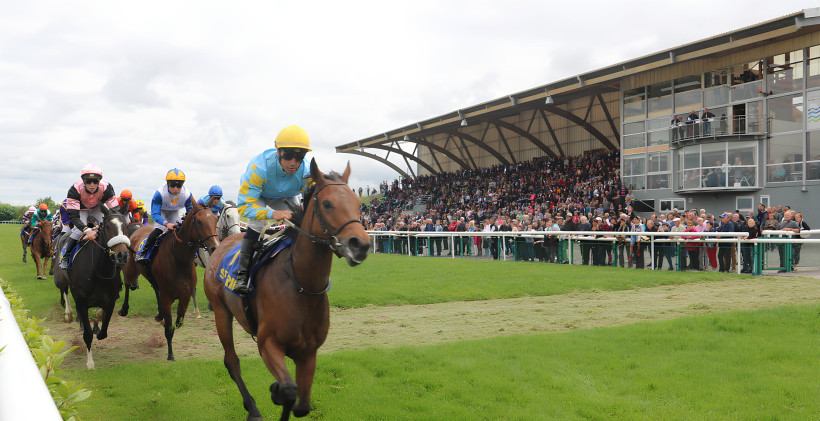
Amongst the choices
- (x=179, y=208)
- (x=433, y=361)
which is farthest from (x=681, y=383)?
(x=179, y=208)

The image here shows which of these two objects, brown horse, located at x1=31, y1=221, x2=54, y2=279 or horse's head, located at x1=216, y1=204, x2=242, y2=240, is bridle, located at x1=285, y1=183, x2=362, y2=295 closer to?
horse's head, located at x1=216, y1=204, x2=242, y2=240

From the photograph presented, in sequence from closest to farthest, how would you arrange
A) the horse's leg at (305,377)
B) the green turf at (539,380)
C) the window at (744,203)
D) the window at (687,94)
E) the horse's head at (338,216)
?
the horse's head at (338,216), the horse's leg at (305,377), the green turf at (539,380), the window at (744,203), the window at (687,94)

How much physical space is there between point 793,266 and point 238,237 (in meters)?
11.8

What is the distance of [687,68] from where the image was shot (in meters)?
22.0

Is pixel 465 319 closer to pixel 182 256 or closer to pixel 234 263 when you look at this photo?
pixel 182 256

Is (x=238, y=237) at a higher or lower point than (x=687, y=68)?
lower

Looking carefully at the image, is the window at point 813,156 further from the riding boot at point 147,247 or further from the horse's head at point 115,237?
the horse's head at point 115,237

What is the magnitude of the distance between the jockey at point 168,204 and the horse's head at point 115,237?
0.54 meters

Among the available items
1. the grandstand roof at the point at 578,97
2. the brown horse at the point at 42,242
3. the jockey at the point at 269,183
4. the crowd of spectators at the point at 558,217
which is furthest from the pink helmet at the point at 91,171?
the grandstand roof at the point at 578,97

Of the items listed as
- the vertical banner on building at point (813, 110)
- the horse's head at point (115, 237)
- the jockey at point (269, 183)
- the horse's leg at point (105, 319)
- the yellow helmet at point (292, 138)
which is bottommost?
the horse's leg at point (105, 319)

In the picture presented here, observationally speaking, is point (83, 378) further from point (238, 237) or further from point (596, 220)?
point (596, 220)

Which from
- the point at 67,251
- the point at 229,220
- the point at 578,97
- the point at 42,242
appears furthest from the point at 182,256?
the point at 578,97

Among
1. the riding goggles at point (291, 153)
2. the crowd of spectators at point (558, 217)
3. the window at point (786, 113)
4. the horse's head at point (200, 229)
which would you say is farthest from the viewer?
the window at point (786, 113)

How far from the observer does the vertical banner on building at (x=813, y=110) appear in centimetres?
1848
